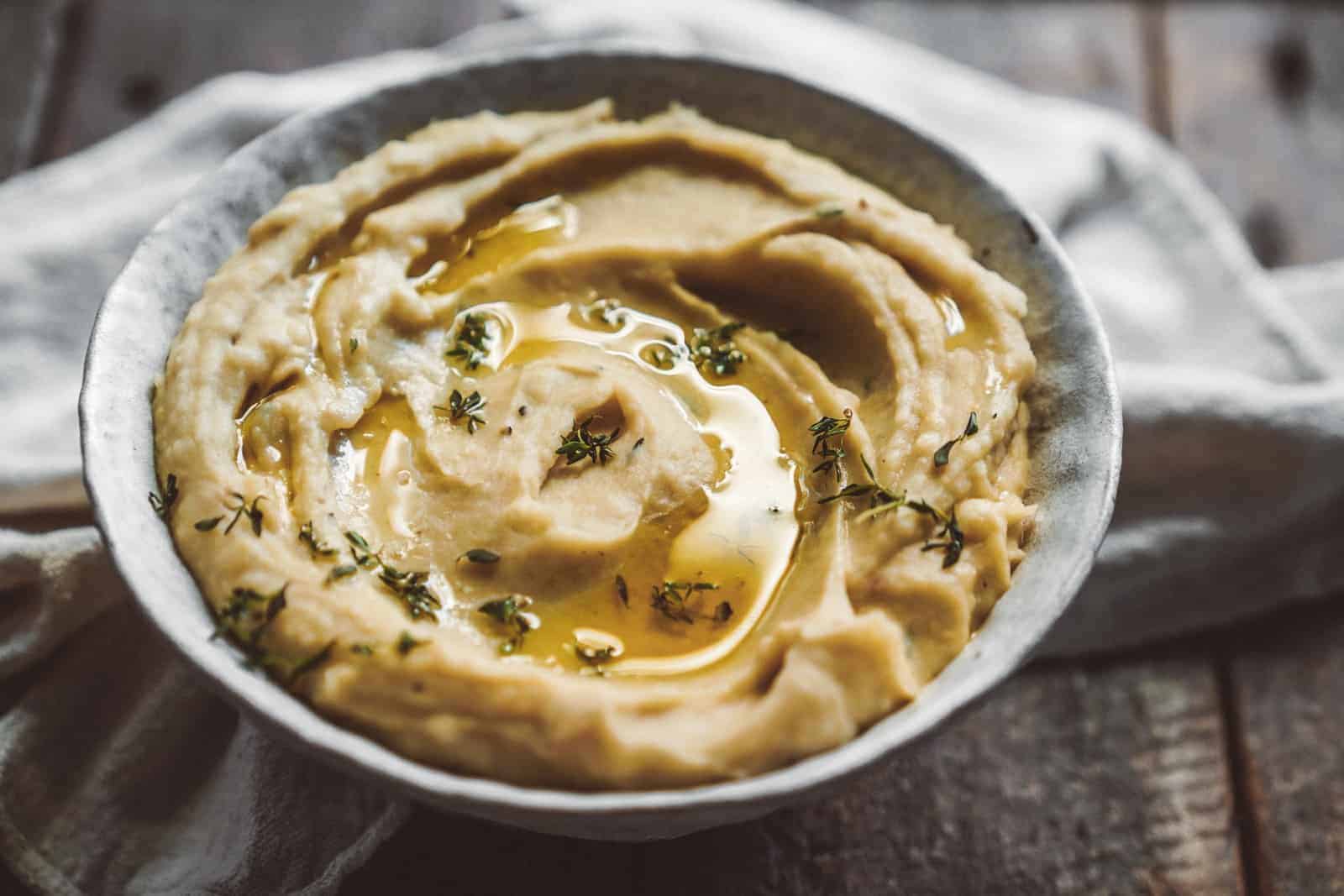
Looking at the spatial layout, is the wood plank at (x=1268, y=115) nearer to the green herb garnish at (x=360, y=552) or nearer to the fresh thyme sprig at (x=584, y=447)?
the fresh thyme sprig at (x=584, y=447)

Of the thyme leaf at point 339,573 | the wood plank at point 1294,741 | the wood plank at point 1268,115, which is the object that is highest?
the thyme leaf at point 339,573

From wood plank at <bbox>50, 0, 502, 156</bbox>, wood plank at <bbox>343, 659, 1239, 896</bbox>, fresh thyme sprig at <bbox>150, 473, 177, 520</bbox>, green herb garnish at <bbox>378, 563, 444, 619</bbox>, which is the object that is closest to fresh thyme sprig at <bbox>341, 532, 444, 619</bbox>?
green herb garnish at <bbox>378, 563, 444, 619</bbox>

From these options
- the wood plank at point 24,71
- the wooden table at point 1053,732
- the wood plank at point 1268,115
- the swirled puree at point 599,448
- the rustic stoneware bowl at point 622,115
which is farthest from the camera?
the wood plank at point 1268,115

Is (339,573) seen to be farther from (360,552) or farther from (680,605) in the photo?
(680,605)

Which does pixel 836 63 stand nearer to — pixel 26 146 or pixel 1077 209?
pixel 1077 209

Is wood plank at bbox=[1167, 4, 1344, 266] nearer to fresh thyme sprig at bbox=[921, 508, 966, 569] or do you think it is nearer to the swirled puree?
the swirled puree

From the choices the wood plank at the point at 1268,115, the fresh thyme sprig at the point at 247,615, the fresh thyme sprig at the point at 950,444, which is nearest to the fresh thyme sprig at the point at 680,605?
the fresh thyme sprig at the point at 950,444

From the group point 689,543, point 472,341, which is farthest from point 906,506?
point 472,341

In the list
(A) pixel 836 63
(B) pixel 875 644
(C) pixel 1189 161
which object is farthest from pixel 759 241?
(C) pixel 1189 161
